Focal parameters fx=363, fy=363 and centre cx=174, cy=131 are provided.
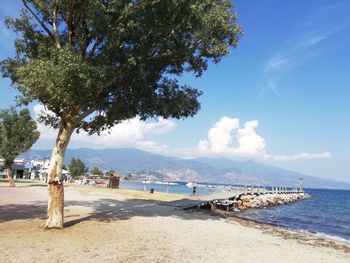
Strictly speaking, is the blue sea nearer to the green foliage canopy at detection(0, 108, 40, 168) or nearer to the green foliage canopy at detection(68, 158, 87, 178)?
the green foliage canopy at detection(0, 108, 40, 168)

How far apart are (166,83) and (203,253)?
9188 mm

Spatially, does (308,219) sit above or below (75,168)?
below

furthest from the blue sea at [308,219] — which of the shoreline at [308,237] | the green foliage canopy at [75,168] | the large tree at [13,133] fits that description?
the green foliage canopy at [75,168]

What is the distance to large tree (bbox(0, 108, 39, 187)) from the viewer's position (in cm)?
4812

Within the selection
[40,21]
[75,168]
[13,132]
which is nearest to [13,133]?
[13,132]

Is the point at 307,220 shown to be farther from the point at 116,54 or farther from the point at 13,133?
the point at 13,133

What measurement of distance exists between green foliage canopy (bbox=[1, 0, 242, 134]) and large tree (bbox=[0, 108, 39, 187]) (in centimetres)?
3197

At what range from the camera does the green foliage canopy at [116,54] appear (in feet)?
47.8

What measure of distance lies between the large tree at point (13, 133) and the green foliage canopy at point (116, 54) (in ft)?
105

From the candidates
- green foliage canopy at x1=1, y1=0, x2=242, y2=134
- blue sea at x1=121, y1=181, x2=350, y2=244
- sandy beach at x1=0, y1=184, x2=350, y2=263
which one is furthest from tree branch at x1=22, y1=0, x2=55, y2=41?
blue sea at x1=121, y1=181, x2=350, y2=244

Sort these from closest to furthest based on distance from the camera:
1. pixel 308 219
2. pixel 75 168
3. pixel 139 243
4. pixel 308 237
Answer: pixel 139 243 < pixel 308 237 < pixel 308 219 < pixel 75 168

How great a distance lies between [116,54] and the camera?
1590 centimetres

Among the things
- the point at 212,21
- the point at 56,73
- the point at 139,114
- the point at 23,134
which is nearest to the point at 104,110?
the point at 139,114

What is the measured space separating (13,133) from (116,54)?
3828cm
